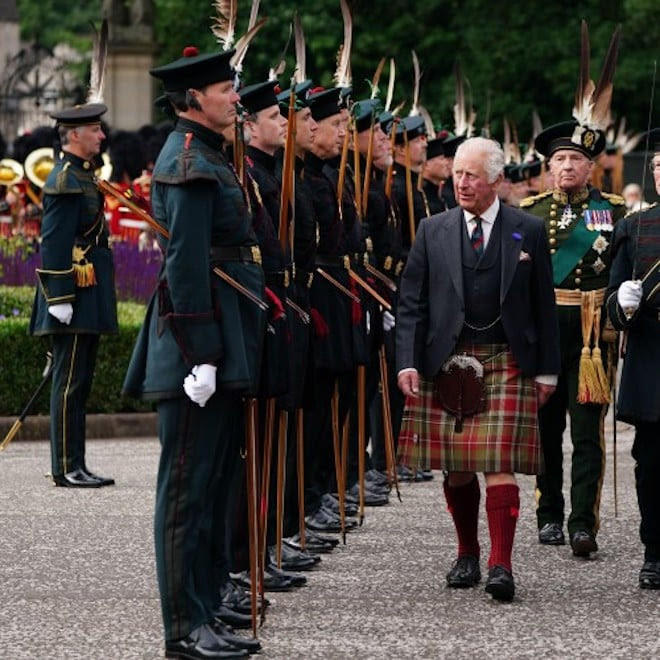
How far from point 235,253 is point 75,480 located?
16.6ft

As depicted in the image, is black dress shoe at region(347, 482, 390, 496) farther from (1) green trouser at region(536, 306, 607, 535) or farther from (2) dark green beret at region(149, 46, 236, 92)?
(2) dark green beret at region(149, 46, 236, 92)

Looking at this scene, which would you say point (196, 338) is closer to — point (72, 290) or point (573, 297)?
point (573, 297)

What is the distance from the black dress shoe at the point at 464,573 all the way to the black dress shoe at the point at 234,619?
3.92 feet

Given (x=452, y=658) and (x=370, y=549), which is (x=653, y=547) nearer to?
(x=370, y=549)

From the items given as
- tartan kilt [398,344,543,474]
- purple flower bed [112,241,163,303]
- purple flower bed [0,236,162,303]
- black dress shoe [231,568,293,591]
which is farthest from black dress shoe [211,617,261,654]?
purple flower bed [112,241,163,303]

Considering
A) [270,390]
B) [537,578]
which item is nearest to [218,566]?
[270,390]

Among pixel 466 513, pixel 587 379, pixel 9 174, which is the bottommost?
pixel 466 513

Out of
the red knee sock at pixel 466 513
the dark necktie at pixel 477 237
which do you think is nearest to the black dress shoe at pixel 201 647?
the red knee sock at pixel 466 513

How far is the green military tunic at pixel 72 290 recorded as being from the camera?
12.1m

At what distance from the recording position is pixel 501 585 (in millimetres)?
8305

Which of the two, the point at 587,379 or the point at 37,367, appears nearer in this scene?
the point at 587,379

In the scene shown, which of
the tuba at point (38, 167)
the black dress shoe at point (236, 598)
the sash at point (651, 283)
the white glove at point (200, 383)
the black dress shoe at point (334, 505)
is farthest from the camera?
the tuba at point (38, 167)

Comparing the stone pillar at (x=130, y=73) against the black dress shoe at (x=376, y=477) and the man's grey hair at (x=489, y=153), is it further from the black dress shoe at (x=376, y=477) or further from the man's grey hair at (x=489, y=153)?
the man's grey hair at (x=489, y=153)

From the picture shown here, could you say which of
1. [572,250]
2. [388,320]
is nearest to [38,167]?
[388,320]
